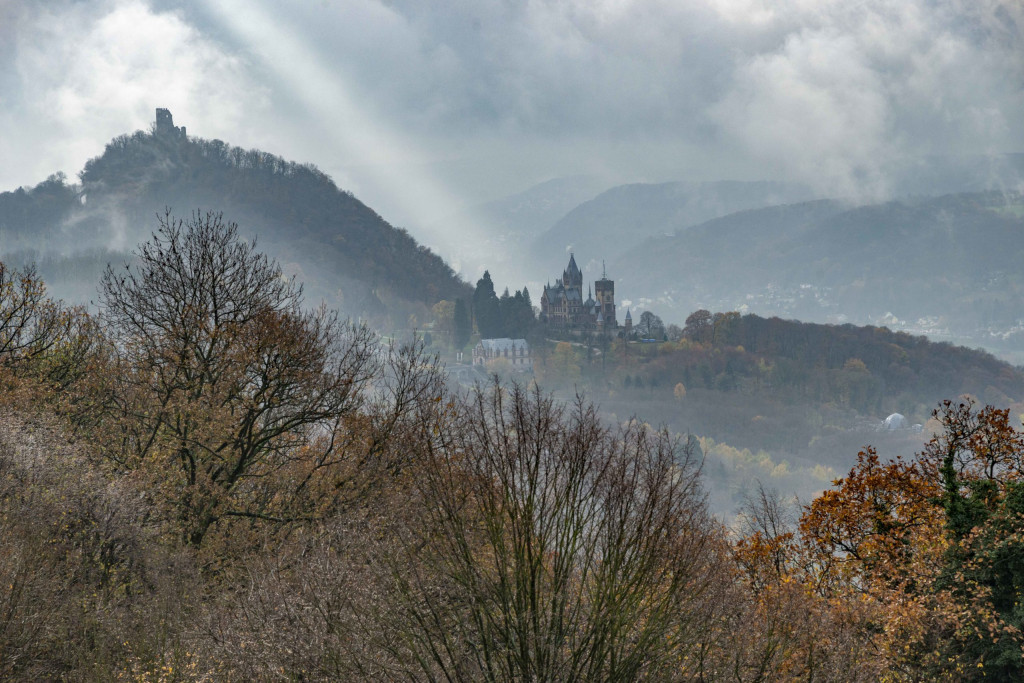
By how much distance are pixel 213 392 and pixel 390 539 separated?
23.4 ft

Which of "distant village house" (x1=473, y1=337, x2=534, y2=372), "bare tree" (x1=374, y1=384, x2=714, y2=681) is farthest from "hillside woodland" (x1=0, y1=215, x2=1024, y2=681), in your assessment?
"distant village house" (x1=473, y1=337, x2=534, y2=372)

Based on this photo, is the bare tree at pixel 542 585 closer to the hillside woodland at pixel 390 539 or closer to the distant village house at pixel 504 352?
the hillside woodland at pixel 390 539

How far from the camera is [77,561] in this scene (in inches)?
512

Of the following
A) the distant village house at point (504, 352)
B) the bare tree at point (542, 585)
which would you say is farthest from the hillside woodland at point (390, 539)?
the distant village house at point (504, 352)

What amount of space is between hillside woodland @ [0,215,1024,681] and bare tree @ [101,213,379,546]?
83 millimetres

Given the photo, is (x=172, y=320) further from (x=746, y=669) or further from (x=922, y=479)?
(x=922, y=479)

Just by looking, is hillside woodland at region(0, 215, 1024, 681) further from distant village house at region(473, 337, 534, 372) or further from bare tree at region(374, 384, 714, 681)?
distant village house at region(473, 337, 534, 372)

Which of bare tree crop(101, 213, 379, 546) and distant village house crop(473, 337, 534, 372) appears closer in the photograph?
bare tree crop(101, 213, 379, 546)

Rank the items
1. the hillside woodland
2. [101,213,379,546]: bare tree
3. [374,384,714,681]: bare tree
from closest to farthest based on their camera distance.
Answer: [374,384,714,681]: bare tree → the hillside woodland → [101,213,379,546]: bare tree

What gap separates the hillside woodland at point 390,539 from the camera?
1081 cm

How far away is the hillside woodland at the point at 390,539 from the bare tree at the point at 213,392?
8 centimetres

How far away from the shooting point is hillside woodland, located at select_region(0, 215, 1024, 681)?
10.8 meters

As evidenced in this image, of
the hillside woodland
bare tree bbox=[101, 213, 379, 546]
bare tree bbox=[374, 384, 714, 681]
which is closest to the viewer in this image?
bare tree bbox=[374, 384, 714, 681]

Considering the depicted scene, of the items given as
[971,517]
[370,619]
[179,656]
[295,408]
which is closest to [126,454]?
[295,408]
